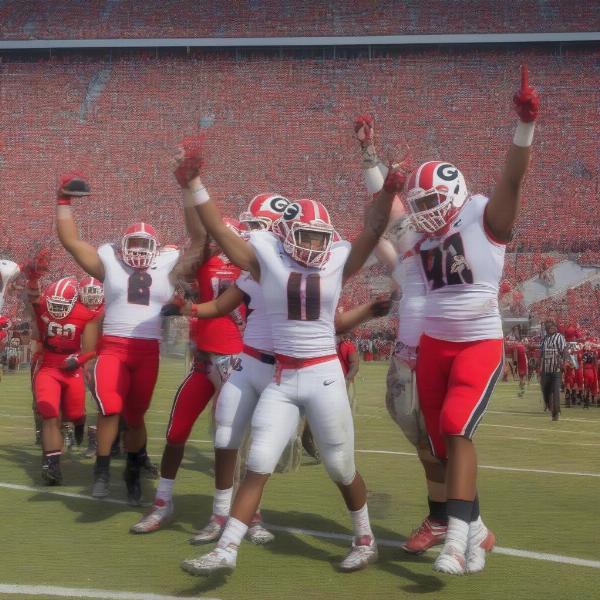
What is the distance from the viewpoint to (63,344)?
27.9 ft

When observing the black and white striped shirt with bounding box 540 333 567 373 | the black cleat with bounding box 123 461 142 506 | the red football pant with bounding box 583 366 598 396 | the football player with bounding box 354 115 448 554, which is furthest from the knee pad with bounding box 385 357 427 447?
the red football pant with bounding box 583 366 598 396

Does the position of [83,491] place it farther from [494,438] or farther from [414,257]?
[494,438]

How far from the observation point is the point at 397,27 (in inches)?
1606

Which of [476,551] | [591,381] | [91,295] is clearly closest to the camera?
[476,551]

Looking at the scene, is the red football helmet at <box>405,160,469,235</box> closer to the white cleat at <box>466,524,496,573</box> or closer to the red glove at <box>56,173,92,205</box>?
the white cleat at <box>466,524,496,573</box>

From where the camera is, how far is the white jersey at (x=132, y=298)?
7.00 metres

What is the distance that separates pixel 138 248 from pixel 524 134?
10.1 ft

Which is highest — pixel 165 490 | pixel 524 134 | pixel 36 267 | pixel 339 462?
pixel 524 134

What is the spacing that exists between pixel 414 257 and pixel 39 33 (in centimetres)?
3831

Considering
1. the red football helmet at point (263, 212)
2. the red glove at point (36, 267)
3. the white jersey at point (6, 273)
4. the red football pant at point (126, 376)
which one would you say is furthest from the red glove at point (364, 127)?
the white jersey at point (6, 273)

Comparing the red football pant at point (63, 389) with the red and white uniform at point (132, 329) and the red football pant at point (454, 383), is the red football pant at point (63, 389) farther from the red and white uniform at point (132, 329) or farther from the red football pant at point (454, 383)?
the red football pant at point (454, 383)

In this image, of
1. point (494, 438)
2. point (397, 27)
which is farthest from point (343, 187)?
point (494, 438)

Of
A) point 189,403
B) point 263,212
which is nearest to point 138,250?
point 263,212

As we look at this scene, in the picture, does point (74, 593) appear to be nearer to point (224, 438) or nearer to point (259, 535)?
point (224, 438)
